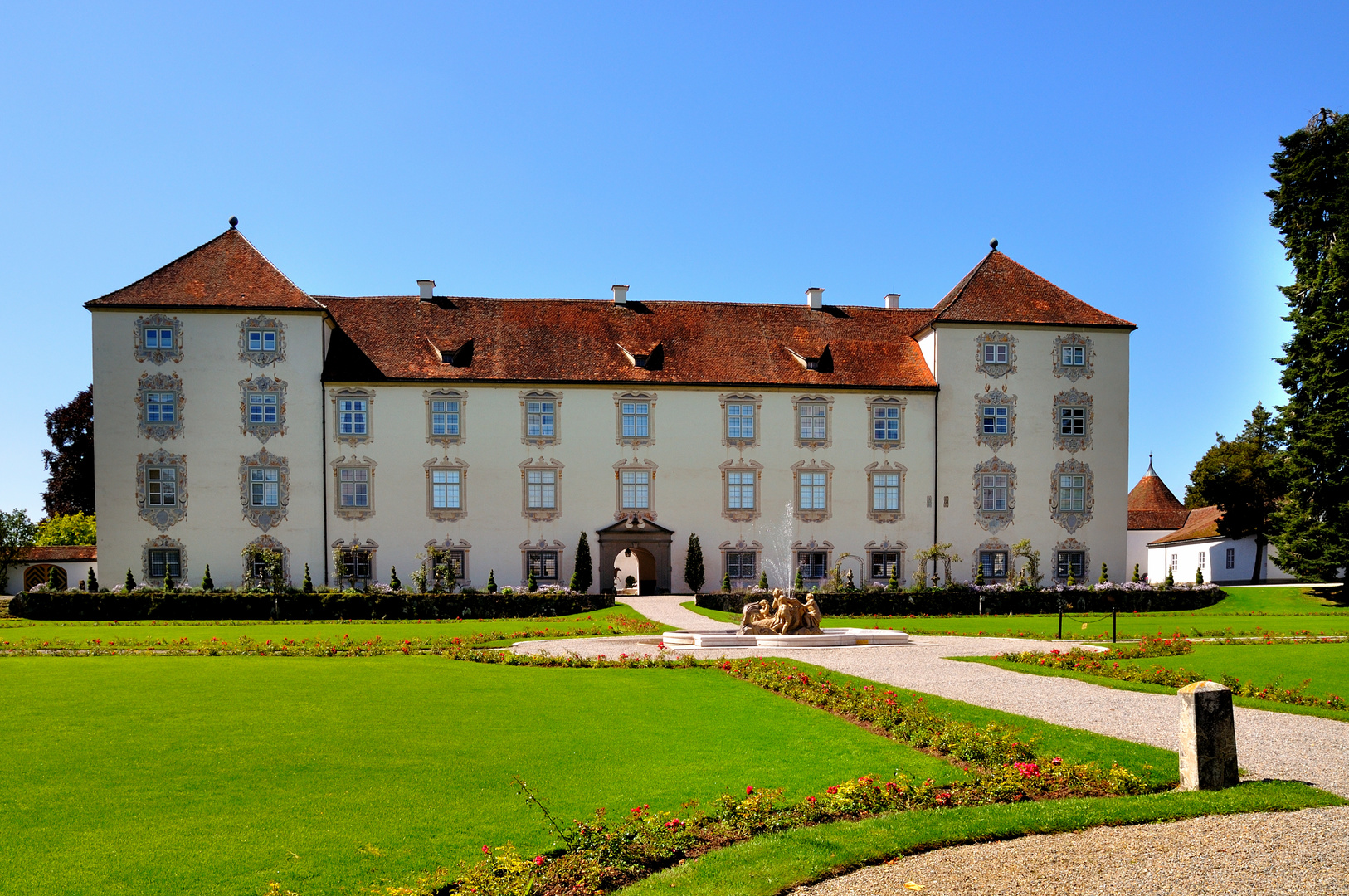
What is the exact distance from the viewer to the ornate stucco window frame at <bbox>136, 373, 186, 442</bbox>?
1430 inches

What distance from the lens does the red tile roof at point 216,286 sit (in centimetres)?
3625

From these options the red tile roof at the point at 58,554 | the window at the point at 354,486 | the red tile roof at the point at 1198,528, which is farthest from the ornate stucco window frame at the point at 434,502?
the red tile roof at the point at 1198,528

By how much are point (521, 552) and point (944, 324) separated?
1757 cm

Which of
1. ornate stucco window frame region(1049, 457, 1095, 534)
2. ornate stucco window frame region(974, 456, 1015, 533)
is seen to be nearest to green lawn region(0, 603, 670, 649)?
ornate stucco window frame region(974, 456, 1015, 533)

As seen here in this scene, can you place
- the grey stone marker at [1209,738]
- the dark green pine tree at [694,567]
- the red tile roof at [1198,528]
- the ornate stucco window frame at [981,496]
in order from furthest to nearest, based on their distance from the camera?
the red tile roof at [1198,528] → the ornate stucco window frame at [981,496] → the dark green pine tree at [694,567] → the grey stone marker at [1209,738]

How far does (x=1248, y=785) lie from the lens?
29.0 feet

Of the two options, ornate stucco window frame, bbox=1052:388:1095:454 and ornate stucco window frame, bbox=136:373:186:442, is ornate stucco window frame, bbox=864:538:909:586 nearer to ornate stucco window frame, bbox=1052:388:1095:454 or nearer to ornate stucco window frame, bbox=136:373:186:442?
ornate stucco window frame, bbox=1052:388:1095:454

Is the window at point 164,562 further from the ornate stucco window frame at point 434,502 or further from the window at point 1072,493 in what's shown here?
the window at point 1072,493

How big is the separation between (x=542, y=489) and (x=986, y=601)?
15617mm

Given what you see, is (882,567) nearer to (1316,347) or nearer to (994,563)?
(994,563)

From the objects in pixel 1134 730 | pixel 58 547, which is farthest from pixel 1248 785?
pixel 58 547

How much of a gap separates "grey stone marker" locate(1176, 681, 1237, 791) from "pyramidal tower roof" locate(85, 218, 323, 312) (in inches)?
1297

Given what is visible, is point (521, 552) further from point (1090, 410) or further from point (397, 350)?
point (1090, 410)

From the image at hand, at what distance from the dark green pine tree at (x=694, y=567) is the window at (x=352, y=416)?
12207 mm
